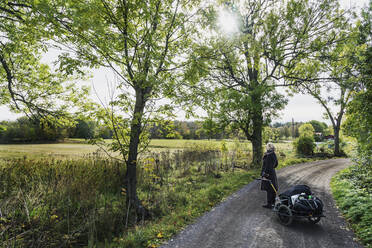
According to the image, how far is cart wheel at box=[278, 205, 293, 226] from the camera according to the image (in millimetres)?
4611

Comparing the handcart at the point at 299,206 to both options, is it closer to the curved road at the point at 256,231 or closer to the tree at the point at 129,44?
the curved road at the point at 256,231

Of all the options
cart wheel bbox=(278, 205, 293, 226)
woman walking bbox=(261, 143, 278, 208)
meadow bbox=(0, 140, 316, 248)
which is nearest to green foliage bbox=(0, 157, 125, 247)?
meadow bbox=(0, 140, 316, 248)

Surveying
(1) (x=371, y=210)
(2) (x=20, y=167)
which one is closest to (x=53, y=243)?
(2) (x=20, y=167)

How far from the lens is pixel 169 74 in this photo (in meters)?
5.66

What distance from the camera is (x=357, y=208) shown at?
530 centimetres

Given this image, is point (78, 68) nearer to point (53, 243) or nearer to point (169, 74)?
point (169, 74)

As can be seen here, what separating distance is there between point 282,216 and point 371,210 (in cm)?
248

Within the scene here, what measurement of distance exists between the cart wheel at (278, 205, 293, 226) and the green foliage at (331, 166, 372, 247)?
1.41 meters

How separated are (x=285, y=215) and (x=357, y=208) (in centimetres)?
250

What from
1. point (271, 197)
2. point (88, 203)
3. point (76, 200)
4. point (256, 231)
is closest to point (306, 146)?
point (271, 197)

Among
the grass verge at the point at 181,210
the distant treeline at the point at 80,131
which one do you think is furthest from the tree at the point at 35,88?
the grass verge at the point at 181,210

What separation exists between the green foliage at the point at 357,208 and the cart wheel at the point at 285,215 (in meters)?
1.41

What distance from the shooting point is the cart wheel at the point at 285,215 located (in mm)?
4611

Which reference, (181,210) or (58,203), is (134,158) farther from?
(58,203)
